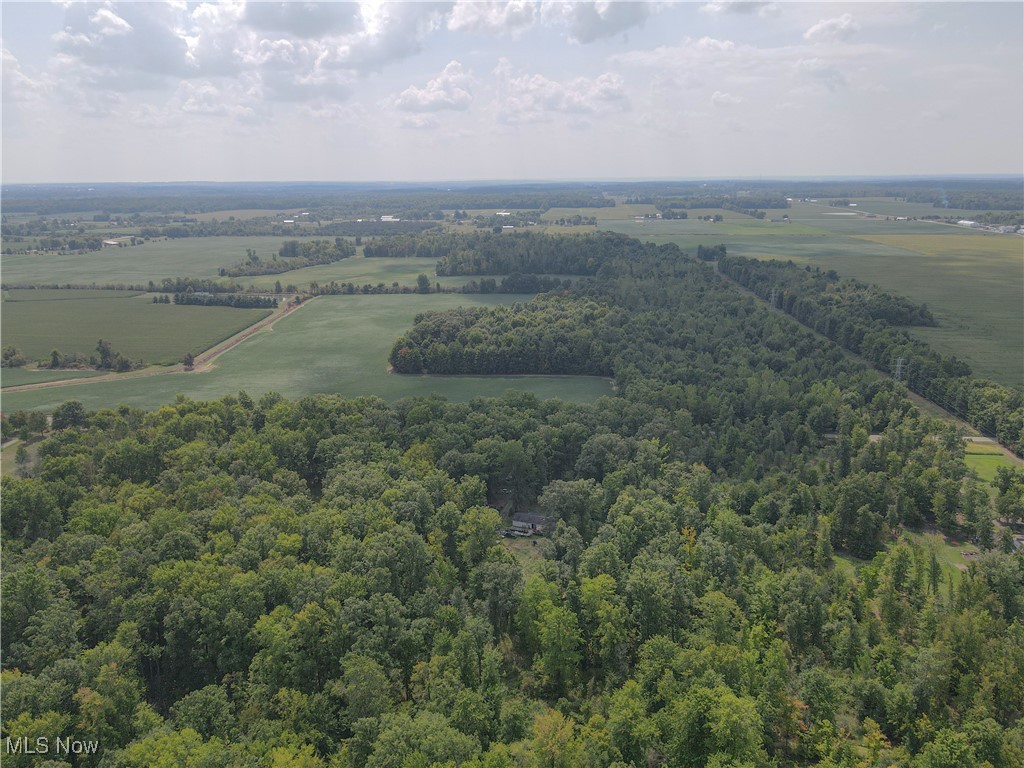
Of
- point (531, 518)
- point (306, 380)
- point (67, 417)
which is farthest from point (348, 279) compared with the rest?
point (531, 518)

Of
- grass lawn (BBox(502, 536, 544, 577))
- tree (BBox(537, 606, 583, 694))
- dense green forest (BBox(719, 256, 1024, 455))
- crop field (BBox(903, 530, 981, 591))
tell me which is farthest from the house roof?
dense green forest (BBox(719, 256, 1024, 455))

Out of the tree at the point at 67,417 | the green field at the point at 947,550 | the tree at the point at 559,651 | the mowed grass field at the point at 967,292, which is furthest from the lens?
the mowed grass field at the point at 967,292

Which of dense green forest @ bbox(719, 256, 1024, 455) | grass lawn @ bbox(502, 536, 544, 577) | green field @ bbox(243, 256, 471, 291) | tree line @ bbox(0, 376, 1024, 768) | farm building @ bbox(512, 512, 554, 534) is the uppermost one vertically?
green field @ bbox(243, 256, 471, 291)

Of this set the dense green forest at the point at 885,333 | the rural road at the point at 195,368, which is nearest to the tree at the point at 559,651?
the dense green forest at the point at 885,333

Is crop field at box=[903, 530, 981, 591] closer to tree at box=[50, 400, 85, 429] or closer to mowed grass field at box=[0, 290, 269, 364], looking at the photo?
tree at box=[50, 400, 85, 429]

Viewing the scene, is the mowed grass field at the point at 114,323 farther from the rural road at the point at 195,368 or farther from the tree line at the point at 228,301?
the tree line at the point at 228,301

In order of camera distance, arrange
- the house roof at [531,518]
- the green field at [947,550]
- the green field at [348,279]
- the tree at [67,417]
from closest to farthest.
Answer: the green field at [947,550]
the house roof at [531,518]
the tree at [67,417]
the green field at [348,279]

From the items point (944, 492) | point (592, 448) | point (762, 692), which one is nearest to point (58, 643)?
point (762, 692)
